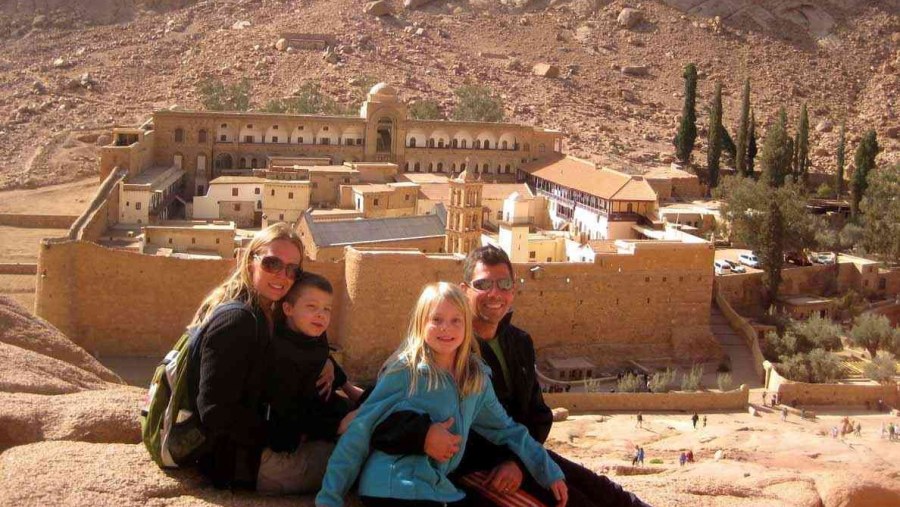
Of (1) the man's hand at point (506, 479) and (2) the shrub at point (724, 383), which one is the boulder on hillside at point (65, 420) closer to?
(1) the man's hand at point (506, 479)

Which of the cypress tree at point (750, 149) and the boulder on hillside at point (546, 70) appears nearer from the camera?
the cypress tree at point (750, 149)

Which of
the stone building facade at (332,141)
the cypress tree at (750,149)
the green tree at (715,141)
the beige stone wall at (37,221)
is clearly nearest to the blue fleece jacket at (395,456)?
the beige stone wall at (37,221)

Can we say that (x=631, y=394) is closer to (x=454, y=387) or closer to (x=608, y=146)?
(x=454, y=387)

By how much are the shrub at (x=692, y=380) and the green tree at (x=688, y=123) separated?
67.8 ft

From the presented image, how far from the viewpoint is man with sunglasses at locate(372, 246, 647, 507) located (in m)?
6.67

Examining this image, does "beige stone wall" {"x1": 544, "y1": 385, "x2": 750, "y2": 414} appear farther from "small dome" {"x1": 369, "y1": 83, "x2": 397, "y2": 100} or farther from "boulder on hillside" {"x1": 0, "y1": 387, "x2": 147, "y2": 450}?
"small dome" {"x1": 369, "y1": 83, "x2": 397, "y2": 100}

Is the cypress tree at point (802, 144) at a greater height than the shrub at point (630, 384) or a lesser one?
greater

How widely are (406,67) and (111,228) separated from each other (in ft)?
96.4

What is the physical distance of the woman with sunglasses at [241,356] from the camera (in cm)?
611

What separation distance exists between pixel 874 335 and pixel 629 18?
4050cm

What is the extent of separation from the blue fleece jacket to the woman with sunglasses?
1.91ft

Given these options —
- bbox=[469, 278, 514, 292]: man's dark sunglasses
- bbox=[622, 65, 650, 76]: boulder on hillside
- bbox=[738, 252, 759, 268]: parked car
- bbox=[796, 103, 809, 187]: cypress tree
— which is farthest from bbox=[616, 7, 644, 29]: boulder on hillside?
bbox=[469, 278, 514, 292]: man's dark sunglasses

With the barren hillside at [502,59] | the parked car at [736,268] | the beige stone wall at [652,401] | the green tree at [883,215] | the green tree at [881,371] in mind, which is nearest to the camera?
the beige stone wall at [652,401]

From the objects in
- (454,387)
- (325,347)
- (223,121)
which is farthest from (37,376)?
(223,121)
